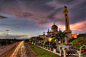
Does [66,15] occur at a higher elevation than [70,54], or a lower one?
higher

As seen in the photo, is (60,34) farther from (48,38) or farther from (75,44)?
(48,38)

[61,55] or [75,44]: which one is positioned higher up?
[75,44]

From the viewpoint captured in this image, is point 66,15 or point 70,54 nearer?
point 70,54

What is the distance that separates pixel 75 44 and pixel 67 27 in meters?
54.1

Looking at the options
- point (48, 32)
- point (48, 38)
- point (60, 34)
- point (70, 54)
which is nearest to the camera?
point (70, 54)

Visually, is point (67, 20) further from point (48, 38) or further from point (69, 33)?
point (48, 38)

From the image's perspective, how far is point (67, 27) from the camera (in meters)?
85.1

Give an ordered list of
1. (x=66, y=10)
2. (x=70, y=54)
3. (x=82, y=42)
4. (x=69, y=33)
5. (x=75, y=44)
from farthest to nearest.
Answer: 1. (x=66, y=10)
2. (x=69, y=33)
3. (x=75, y=44)
4. (x=82, y=42)
5. (x=70, y=54)

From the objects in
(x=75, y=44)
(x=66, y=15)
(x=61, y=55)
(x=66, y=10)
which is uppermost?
(x=66, y=10)

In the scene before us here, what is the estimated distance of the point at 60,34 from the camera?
43062mm

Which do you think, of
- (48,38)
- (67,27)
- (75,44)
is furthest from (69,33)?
(75,44)

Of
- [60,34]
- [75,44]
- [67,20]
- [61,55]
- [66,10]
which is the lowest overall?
[61,55]

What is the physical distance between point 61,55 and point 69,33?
59290mm

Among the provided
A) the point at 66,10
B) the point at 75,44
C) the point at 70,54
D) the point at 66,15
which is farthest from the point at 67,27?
the point at 70,54
